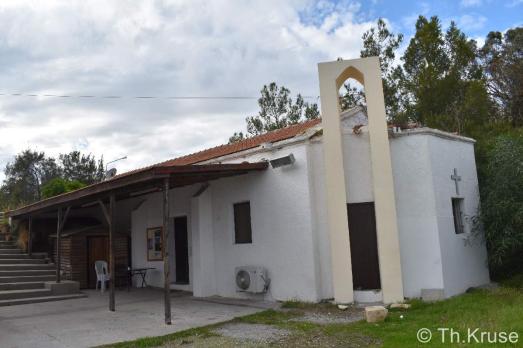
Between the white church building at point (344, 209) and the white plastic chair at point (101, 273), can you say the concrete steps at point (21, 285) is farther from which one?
the white church building at point (344, 209)

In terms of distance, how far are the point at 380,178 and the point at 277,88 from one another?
1857cm

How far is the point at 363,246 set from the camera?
32.7 feet

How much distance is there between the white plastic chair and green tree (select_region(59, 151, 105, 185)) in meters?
Answer: 29.4

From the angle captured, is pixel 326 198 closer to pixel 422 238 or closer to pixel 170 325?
pixel 422 238

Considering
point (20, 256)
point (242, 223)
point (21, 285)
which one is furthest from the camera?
point (20, 256)

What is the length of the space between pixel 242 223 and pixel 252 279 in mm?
1449

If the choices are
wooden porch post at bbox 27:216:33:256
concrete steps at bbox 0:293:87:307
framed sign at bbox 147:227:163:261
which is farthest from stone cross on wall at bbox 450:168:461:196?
wooden porch post at bbox 27:216:33:256

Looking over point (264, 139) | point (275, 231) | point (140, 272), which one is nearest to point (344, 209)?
point (275, 231)

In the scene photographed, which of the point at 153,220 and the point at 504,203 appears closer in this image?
the point at 504,203

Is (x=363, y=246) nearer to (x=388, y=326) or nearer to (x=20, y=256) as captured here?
(x=388, y=326)

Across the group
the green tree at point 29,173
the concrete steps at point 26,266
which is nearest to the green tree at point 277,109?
the concrete steps at point 26,266

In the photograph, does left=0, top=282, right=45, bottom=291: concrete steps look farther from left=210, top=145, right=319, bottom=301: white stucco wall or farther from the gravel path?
the gravel path

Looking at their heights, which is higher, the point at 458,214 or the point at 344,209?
the point at 344,209

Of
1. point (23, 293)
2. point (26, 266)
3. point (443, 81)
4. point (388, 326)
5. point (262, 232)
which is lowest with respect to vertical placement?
point (388, 326)
